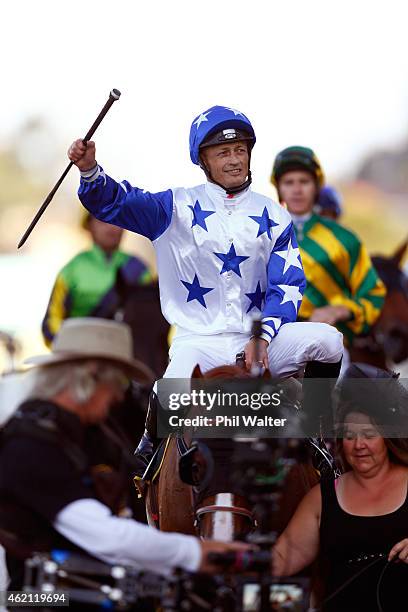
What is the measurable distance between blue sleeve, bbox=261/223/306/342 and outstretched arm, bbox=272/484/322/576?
2.33ft

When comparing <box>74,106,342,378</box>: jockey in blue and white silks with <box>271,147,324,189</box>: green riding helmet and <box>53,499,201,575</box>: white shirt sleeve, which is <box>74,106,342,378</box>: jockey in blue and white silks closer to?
<box>53,499,201,575</box>: white shirt sleeve

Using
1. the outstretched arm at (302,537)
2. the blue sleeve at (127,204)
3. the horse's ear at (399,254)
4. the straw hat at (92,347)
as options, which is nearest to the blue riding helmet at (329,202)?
the horse's ear at (399,254)

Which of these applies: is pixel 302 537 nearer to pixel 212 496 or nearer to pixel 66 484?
pixel 212 496

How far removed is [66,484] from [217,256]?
186cm

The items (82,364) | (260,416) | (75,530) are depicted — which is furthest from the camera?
(260,416)

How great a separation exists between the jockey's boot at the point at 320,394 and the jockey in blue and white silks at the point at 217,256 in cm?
6

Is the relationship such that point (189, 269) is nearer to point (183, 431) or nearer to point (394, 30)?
point (183, 431)

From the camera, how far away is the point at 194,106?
13.5 meters

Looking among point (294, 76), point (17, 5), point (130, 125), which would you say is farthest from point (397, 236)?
point (17, 5)

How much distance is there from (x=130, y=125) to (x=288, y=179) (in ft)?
10.2

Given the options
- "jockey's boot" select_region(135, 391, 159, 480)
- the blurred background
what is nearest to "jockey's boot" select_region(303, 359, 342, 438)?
"jockey's boot" select_region(135, 391, 159, 480)

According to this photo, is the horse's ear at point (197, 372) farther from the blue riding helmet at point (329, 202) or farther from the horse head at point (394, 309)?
the horse head at point (394, 309)

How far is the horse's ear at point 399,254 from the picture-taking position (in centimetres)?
1348

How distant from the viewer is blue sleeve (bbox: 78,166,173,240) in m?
6.93
